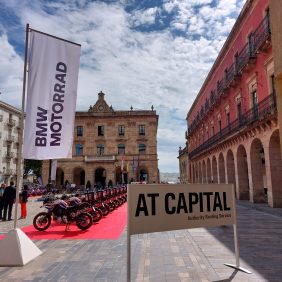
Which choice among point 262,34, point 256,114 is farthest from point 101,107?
point 262,34

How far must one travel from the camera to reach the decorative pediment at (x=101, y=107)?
4760cm

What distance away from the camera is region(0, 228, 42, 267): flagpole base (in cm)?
534

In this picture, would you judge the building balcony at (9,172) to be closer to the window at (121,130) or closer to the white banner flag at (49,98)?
the window at (121,130)

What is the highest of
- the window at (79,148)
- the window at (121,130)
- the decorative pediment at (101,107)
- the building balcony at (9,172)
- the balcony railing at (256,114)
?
the decorative pediment at (101,107)

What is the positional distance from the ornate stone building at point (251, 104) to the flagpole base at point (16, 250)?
20.9 ft

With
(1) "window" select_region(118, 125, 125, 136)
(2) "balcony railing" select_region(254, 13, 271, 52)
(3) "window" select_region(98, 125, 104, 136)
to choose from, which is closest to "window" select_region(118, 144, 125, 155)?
(1) "window" select_region(118, 125, 125, 136)

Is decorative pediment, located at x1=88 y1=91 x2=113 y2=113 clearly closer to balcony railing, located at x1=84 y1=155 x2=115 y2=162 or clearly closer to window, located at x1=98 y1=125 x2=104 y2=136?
window, located at x1=98 y1=125 x2=104 y2=136

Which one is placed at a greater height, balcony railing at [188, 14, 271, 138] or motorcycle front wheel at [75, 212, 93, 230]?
balcony railing at [188, 14, 271, 138]

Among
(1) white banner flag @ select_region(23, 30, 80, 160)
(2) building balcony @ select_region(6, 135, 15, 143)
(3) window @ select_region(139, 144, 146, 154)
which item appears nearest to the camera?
(1) white banner flag @ select_region(23, 30, 80, 160)

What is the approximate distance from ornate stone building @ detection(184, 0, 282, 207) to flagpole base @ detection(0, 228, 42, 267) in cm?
638

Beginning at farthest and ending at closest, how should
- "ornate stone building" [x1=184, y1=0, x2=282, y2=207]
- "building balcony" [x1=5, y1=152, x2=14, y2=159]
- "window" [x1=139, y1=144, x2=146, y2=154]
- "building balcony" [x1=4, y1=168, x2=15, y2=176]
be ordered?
"window" [x1=139, y1=144, x2=146, y2=154] → "building balcony" [x1=5, y1=152, x2=14, y2=159] → "building balcony" [x1=4, y1=168, x2=15, y2=176] → "ornate stone building" [x1=184, y1=0, x2=282, y2=207]

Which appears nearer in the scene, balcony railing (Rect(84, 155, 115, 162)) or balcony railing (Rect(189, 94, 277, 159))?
balcony railing (Rect(189, 94, 277, 159))

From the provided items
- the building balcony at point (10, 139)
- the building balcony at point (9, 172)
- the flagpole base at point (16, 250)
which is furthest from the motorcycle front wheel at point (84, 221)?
the building balcony at point (10, 139)

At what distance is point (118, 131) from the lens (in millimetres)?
46344
